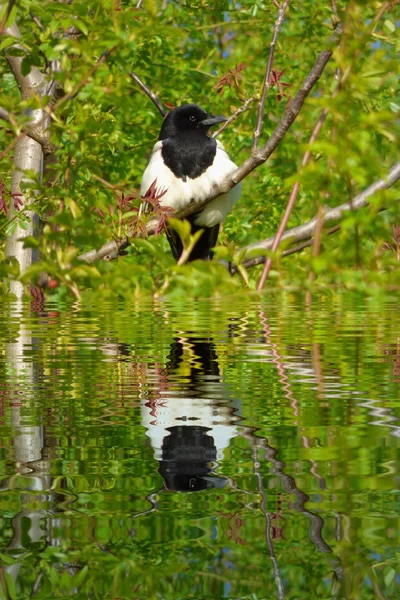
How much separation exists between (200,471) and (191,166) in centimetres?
513

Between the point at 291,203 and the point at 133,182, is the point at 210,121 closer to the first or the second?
the point at 133,182

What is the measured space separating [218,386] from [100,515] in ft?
3.36

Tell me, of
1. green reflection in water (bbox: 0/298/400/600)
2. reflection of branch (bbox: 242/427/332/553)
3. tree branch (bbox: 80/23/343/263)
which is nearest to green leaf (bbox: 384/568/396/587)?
green reflection in water (bbox: 0/298/400/600)

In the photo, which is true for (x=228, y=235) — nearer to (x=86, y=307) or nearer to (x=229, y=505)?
(x=86, y=307)

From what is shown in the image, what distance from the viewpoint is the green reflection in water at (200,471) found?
1.26 meters

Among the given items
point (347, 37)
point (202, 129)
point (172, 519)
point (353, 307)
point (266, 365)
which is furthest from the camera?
point (202, 129)

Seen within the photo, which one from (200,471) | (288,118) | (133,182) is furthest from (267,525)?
(288,118)

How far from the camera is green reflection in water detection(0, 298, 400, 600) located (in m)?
1.26

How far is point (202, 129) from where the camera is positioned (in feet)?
23.1

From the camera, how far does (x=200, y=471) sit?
5.51 ft

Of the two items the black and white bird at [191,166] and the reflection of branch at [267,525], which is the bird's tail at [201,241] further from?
the reflection of branch at [267,525]

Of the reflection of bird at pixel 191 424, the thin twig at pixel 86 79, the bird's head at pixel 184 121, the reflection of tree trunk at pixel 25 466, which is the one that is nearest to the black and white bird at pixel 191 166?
the bird's head at pixel 184 121

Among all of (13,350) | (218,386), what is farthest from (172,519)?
(13,350)

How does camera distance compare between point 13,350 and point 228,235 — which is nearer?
point 13,350
